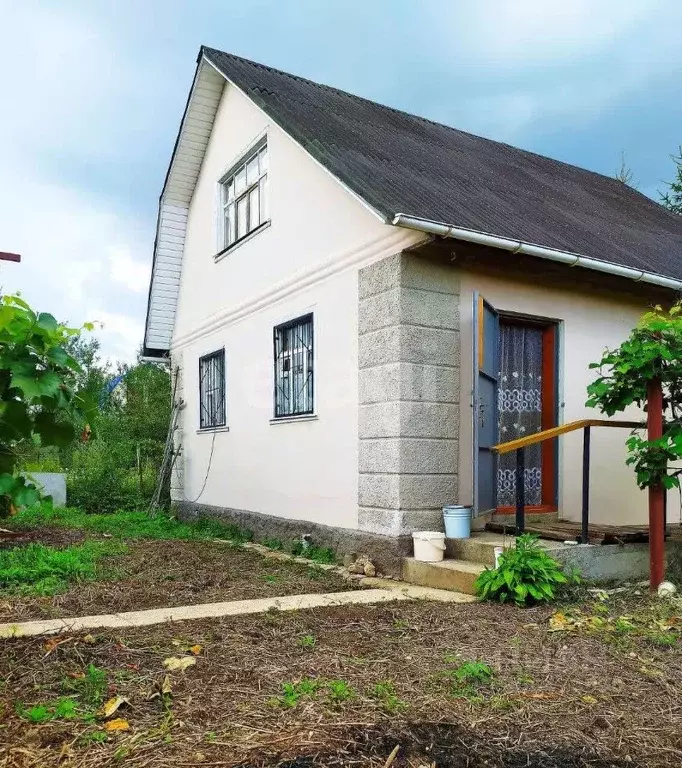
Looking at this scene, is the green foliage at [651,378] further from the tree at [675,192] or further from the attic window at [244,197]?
the tree at [675,192]

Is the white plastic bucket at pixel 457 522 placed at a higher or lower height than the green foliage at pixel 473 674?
higher

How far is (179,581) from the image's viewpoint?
20.7ft

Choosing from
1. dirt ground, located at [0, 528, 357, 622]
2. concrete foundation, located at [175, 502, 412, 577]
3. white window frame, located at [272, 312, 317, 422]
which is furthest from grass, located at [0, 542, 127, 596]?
white window frame, located at [272, 312, 317, 422]

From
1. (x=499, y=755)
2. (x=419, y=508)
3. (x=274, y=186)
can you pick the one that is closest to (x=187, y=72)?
(x=274, y=186)

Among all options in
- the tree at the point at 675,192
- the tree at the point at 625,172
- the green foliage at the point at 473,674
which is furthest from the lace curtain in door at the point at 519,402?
the tree at the point at 625,172

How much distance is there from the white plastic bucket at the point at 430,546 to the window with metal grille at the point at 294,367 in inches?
86.5

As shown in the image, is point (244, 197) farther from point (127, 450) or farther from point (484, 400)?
point (127, 450)

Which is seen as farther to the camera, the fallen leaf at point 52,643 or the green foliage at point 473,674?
the fallen leaf at point 52,643

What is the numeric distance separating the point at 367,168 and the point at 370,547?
11.6ft

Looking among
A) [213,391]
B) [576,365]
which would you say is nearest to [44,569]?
[213,391]

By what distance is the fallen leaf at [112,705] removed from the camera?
3.01 m

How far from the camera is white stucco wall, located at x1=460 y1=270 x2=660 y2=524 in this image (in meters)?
6.81

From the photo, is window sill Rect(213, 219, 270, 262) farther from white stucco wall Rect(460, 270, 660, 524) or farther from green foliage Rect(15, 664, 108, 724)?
green foliage Rect(15, 664, 108, 724)

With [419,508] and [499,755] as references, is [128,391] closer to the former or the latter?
[419,508]
